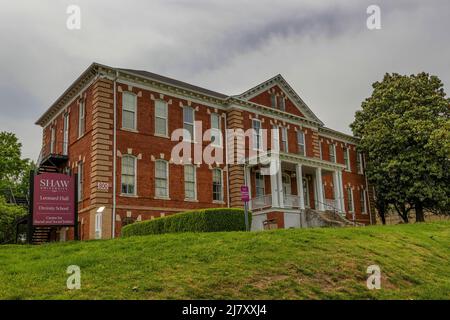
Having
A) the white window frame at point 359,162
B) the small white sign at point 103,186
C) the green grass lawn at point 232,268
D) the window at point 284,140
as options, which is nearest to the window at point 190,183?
the small white sign at point 103,186

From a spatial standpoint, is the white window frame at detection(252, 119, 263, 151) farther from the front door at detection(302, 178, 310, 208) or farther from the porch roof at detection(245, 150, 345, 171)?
the front door at detection(302, 178, 310, 208)

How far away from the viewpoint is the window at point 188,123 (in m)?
28.5

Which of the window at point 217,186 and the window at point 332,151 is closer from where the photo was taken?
the window at point 217,186

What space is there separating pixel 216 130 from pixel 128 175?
735 centimetres

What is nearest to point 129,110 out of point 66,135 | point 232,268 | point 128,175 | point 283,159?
point 128,175

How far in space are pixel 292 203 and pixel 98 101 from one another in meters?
13.3

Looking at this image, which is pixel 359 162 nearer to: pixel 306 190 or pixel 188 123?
pixel 306 190

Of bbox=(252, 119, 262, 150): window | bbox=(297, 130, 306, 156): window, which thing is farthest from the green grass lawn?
bbox=(297, 130, 306, 156): window

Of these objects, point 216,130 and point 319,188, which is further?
point 319,188

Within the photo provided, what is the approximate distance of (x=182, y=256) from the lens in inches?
475

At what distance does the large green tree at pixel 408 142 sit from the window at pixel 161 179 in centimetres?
1885

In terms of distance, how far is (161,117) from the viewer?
2744 cm

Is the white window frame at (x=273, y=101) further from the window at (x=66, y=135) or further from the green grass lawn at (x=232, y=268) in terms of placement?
the green grass lawn at (x=232, y=268)

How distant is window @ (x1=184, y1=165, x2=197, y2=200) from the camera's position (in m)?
27.6
